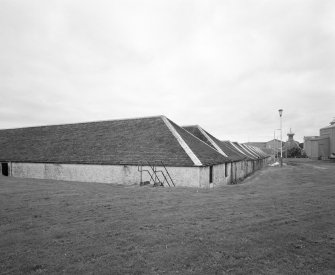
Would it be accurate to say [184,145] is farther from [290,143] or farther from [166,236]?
[290,143]

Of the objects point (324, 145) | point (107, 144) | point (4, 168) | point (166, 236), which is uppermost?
point (324, 145)

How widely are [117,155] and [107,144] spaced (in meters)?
2.89

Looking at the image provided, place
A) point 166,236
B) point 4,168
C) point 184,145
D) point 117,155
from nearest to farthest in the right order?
point 166,236 → point 184,145 → point 117,155 → point 4,168

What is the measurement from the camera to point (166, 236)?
6797 millimetres

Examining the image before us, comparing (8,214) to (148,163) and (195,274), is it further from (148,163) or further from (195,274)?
(148,163)

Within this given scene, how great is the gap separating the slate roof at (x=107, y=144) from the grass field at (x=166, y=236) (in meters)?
8.29

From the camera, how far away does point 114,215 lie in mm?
8914

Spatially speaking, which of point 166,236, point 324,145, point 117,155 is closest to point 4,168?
point 117,155

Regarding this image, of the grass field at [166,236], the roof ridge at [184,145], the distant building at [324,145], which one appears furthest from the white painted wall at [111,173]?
the distant building at [324,145]

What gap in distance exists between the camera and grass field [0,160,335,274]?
203 inches

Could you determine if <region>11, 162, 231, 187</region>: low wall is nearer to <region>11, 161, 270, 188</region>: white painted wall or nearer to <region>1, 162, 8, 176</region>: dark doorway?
<region>11, 161, 270, 188</region>: white painted wall

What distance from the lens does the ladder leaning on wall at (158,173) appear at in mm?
18078

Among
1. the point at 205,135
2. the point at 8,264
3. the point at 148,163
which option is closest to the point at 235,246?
the point at 8,264

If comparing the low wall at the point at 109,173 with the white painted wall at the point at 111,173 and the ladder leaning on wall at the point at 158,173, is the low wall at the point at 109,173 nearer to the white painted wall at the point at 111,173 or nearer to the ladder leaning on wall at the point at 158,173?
the white painted wall at the point at 111,173
